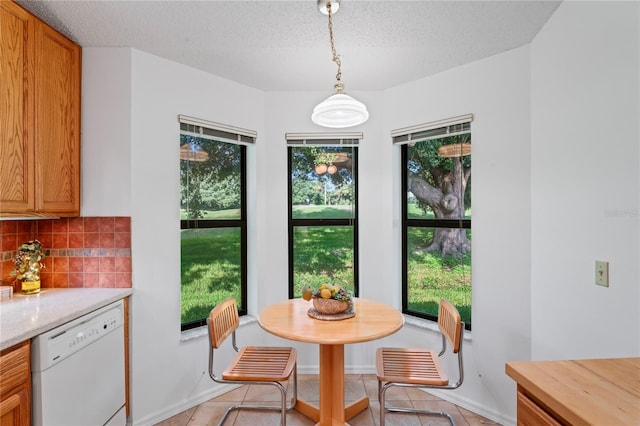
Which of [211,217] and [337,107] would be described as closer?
[337,107]

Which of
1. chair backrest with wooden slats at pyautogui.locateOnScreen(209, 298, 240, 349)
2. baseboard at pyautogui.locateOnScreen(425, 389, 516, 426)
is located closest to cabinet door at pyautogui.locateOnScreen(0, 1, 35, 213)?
chair backrest with wooden slats at pyautogui.locateOnScreen(209, 298, 240, 349)

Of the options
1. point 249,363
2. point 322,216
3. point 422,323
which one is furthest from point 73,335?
point 422,323

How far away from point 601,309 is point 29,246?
119 inches

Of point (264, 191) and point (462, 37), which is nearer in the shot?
point (462, 37)

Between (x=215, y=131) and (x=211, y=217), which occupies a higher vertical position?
(x=215, y=131)

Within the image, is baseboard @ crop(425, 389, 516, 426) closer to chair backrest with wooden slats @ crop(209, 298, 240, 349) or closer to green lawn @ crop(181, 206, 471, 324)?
green lawn @ crop(181, 206, 471, 324)

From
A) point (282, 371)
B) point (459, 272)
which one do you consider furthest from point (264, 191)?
point (459, 272)

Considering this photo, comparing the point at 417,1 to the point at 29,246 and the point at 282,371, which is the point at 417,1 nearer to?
the point at 282,371

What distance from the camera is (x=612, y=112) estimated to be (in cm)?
139

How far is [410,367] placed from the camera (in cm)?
196

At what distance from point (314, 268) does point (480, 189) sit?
4.86ft

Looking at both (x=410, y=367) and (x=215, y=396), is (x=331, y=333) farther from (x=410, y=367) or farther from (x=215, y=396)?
(x=215, y=396)

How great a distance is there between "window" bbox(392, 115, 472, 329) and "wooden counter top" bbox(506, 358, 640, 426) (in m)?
1.54

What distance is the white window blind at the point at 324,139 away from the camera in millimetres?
2832
